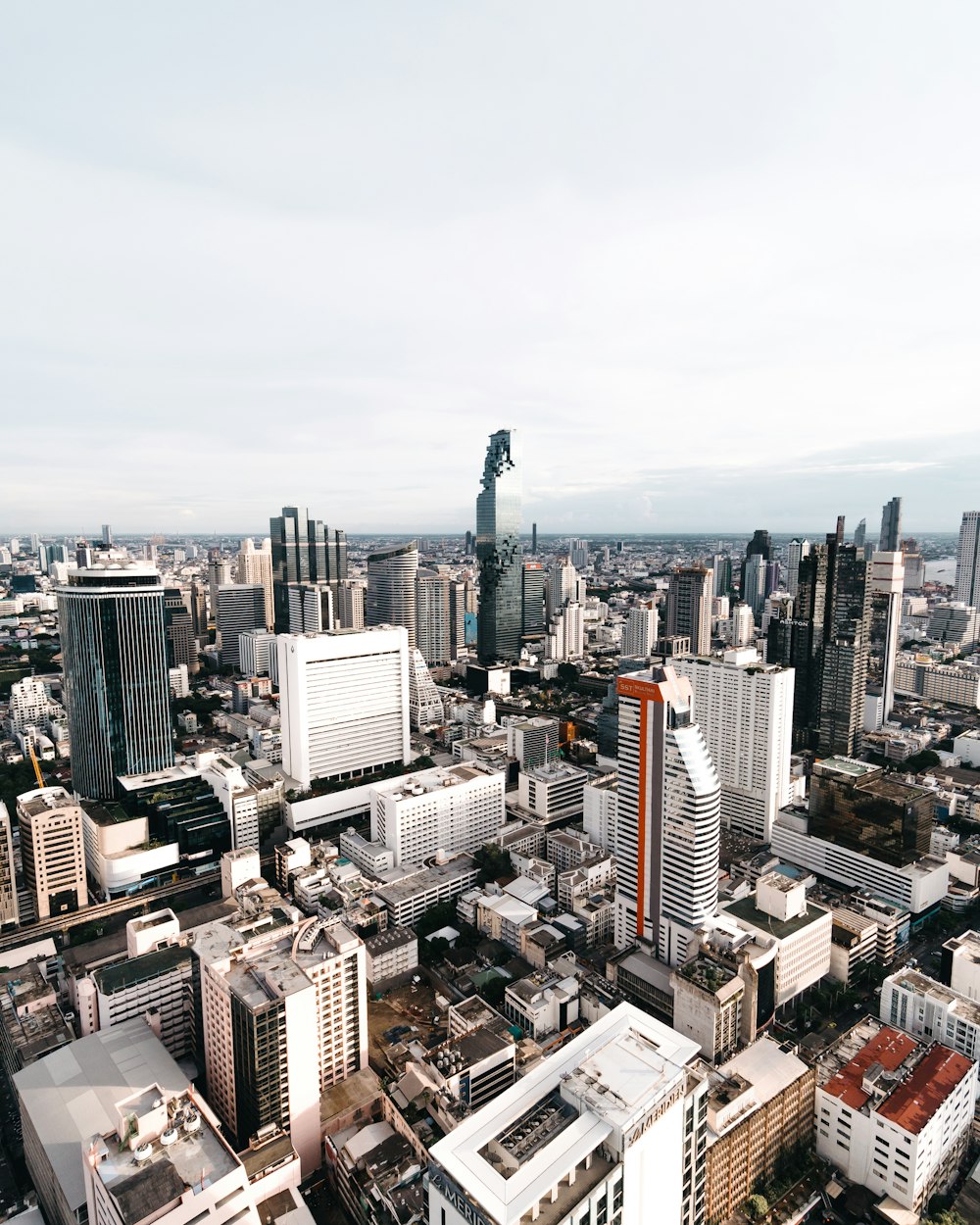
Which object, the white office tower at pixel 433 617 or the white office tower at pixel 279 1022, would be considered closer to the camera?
the white office tower at pixel 279 1022

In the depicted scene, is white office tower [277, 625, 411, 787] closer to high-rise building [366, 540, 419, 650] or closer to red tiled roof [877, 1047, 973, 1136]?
high-rise building [366, 540, 419, 650]

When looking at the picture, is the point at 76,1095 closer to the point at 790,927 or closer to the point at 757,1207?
the point at 757,1207

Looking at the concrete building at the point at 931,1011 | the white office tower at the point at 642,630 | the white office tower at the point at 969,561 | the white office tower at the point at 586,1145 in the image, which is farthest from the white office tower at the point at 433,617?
the white office tower at the point at 969,561

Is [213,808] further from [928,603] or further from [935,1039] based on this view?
[928,603]

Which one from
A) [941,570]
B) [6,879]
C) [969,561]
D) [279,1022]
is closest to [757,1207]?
[279,1022]

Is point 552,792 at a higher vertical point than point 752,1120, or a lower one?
higher

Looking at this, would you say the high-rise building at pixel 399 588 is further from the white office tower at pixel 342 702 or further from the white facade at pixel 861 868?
the white facade at pixel 861 868

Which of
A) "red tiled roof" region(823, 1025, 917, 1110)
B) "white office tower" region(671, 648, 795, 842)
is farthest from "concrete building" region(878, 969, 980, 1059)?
Result: "white office tower" region(671, 648, 795, 842)
